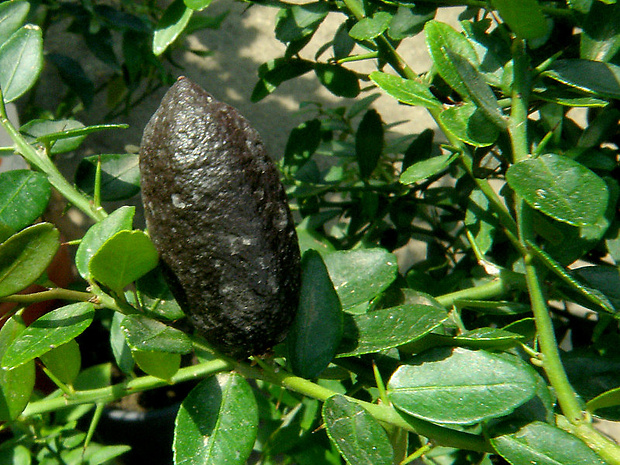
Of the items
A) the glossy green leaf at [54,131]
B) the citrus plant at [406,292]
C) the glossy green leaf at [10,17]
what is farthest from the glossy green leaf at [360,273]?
the glossy green leaf at [10,17]

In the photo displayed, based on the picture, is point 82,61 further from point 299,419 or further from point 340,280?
point 340,280

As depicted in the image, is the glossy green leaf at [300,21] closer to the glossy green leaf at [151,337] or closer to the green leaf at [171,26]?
the green leaf at [171,26]

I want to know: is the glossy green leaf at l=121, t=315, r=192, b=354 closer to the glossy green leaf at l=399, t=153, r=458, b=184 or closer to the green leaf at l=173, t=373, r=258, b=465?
the green leaf at l=173, t=373, r=258, b=465

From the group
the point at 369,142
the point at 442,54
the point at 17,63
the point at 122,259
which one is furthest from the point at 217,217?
the point at 369,142

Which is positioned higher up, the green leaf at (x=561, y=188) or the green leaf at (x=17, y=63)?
the green leaf at (x=17, y=63)

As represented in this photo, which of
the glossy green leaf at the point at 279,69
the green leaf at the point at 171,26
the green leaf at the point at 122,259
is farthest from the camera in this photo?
the glossy green leaf at the point at 279,69

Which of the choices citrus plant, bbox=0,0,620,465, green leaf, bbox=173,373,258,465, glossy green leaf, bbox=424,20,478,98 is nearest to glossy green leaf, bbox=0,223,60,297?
citrus plant, bbox=0,0,620,465

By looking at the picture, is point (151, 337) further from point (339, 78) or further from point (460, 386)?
point (339, 78)
